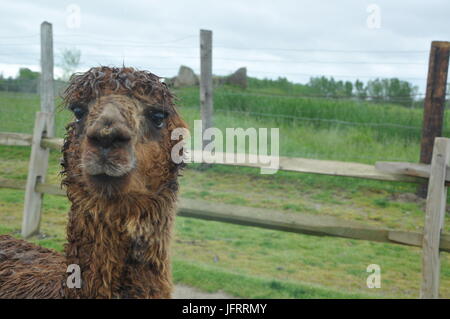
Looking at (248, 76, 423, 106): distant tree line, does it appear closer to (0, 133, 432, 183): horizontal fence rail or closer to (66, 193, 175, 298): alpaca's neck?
(0, 133, 432, 183): horizontal fence rail

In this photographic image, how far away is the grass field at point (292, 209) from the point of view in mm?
4955

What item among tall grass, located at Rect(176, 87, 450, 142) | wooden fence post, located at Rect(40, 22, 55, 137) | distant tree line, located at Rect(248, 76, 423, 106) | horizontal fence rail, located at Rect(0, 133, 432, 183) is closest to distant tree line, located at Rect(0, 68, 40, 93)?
wooden fence post, located at Rect(40, 22, 55, 137)

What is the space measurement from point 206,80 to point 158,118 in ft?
19.6

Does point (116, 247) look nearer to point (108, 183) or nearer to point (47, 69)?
point (108, 183)

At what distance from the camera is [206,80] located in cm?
780

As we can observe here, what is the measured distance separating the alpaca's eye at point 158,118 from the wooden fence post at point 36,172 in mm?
4135

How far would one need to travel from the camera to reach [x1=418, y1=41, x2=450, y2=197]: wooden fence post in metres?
6.12

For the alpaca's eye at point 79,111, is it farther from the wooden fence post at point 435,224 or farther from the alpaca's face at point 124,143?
the wooden fence post at point 435,224

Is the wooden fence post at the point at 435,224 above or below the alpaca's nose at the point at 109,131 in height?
below

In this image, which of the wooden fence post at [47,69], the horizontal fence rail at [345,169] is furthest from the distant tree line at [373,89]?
the wooden fence post at [47,69]
